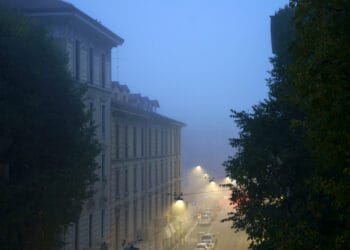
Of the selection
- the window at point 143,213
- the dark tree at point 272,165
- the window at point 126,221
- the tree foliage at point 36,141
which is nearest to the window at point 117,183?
the window at point 126,221

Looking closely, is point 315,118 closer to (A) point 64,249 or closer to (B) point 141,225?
(A) point 64,249

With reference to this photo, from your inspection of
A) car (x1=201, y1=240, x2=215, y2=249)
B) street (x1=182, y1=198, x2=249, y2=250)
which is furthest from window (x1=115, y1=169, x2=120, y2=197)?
street (x1=182, y1=198, x2=249, y2=250)

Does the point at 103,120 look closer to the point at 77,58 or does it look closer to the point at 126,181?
the point at 77,58

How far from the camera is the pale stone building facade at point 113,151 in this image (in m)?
26.9

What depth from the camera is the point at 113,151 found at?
33.9 m

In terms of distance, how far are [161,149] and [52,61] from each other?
3192cm

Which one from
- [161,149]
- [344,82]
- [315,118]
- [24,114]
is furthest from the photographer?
[161,149]

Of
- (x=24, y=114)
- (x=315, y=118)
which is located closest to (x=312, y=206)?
(x=315, y=118)

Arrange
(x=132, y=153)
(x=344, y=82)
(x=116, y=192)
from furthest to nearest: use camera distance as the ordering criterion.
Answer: (x=132, y=153) < (x=116, y=192) < (x=344, y=82)

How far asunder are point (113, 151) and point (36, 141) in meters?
16.2

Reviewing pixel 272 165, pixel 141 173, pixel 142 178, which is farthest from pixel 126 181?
pixel 272 165

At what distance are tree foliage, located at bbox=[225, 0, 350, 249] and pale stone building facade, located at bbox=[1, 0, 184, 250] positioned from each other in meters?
7.94

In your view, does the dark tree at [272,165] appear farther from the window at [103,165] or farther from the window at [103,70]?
the window at [103,70]

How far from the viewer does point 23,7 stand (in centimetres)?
2638
